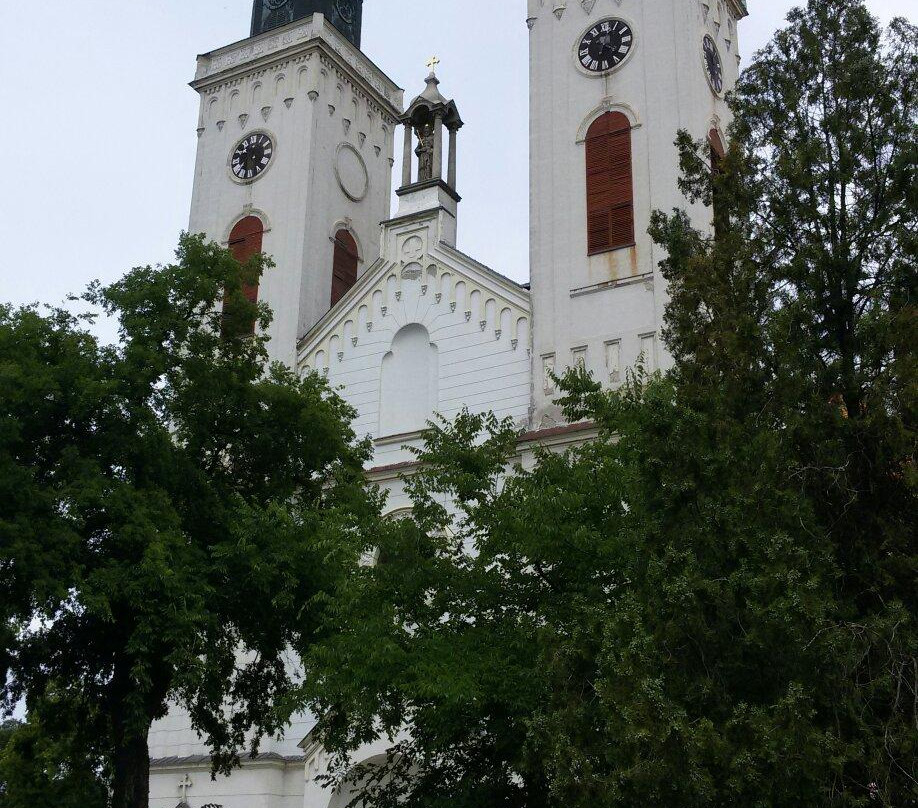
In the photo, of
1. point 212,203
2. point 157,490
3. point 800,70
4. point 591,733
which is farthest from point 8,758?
point 800,70

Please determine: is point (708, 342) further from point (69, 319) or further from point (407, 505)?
point (407, 505)

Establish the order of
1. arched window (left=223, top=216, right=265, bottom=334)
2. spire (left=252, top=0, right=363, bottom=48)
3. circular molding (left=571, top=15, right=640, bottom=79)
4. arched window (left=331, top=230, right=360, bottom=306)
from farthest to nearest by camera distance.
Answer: spire (left=252, top=0, right=363, bottom=48)
arched window (left=223, top=216, right=265, bottom=334)
arched window (left=331, top=230, right=360, bottom=306)
circular molding (left=571, top=15, right=640, bottom=79)

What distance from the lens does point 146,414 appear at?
56.5 ft

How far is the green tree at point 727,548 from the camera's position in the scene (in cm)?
1041

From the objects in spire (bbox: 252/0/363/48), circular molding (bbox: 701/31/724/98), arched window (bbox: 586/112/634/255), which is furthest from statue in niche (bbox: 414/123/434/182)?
circular molding (bbox: 701/31/724/98)

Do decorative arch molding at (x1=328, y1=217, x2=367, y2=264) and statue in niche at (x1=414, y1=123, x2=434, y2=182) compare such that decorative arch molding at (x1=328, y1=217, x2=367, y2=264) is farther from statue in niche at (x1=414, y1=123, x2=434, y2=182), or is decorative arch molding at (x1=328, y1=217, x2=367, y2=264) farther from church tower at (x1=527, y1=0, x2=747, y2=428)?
church tower at (x1=527, y1=0, x2=747, y2=428)

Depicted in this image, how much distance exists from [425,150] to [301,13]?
7964 millimetres

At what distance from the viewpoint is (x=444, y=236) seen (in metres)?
27.8

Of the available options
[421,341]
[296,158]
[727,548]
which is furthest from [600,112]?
[727,548]

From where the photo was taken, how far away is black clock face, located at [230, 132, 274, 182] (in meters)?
31.9

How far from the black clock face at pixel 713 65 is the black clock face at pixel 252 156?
11085mm

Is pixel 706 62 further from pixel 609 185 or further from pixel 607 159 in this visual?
pixel 609 185

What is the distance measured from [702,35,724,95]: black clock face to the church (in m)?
0.06

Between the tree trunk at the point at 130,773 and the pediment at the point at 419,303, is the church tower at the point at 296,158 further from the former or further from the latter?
the tree trunk at the point at 130,773
